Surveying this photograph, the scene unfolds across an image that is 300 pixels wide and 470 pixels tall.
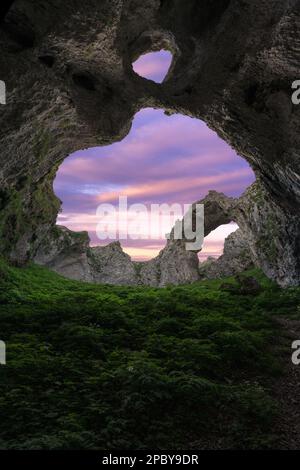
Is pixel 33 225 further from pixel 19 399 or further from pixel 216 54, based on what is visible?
pixel 19 399

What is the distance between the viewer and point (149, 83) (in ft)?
52.6

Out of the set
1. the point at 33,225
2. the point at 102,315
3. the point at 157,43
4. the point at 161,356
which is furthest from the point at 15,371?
the point at 33,225

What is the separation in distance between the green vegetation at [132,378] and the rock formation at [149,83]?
6.94 m

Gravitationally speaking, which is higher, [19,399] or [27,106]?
[27,106]

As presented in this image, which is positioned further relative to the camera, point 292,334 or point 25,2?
point 292,334

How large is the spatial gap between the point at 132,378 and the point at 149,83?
13.2 m

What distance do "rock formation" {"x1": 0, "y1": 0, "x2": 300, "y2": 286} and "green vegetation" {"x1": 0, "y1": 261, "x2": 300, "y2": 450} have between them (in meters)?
6.94

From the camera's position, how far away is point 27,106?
1275 cm

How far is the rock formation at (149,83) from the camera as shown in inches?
436

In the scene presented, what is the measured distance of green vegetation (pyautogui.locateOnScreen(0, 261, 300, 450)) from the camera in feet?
18.6

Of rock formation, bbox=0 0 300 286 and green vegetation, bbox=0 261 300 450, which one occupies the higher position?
rock formation, bbox=0 0 300 286
